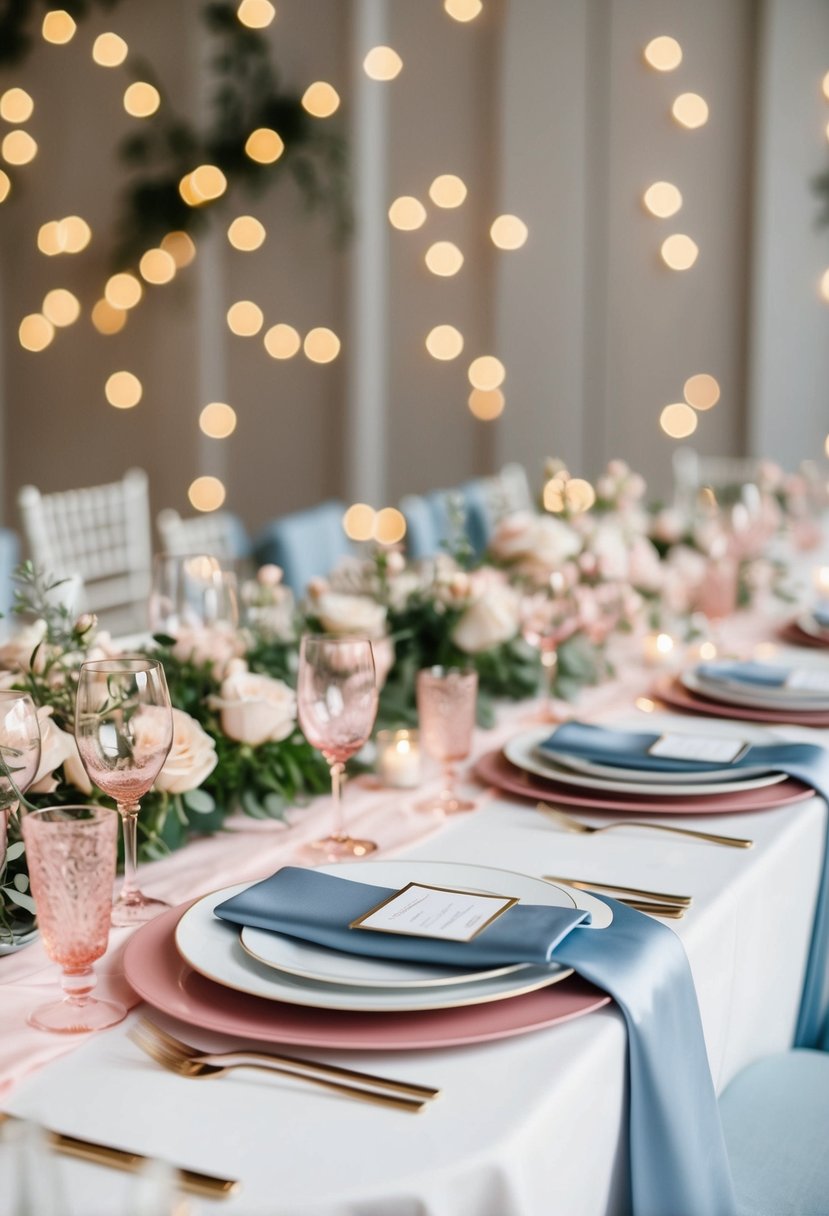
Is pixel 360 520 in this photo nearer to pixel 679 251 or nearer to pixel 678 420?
pixel 678 420

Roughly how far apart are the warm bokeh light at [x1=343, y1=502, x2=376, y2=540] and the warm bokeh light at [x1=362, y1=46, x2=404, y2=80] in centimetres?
167

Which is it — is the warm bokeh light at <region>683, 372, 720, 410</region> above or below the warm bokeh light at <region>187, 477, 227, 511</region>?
above

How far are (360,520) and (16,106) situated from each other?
218cm

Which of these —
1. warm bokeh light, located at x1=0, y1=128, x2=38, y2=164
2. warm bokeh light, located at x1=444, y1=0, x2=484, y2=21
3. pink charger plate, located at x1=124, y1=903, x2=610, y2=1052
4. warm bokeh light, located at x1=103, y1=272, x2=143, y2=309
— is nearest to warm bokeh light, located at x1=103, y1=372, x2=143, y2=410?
warm bokeh light, located at x1=103, y1=272, x2=143, y2=309

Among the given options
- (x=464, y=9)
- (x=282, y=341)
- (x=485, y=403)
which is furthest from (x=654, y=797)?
(x=464, y=9)

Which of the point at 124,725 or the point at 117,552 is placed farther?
the point at 117,552

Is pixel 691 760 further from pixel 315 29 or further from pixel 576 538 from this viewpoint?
pixel 315 29

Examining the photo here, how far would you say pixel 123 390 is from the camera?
5387 millimetres

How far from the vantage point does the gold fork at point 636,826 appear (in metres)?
1.21

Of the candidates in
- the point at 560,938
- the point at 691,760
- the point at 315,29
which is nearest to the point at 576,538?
the point at 691,760

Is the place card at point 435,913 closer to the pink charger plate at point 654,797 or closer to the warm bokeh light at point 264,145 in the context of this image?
the pink charger plate at point 654,797

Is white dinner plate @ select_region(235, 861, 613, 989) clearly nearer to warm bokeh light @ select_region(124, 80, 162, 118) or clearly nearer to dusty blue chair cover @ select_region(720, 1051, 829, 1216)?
dusty blue chair cover @ select_region(720, 1051, 829, 1216)

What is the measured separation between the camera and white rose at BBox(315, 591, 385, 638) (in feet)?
5.21

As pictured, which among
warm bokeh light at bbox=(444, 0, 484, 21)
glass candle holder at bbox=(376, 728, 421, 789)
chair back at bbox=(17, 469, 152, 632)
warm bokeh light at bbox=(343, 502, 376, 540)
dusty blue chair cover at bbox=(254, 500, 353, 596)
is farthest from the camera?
warm bokeh light at bbox=(343, 502, 376, 540)
